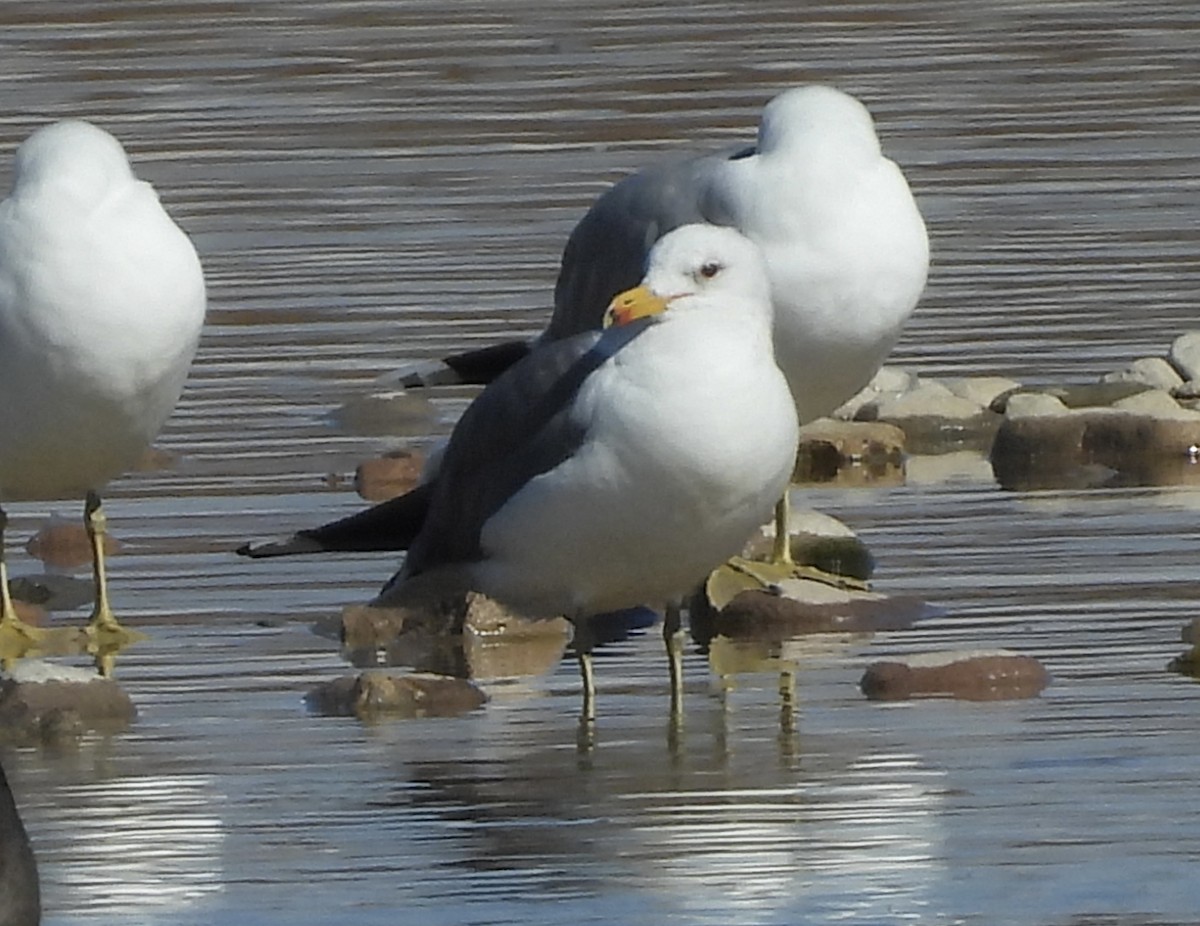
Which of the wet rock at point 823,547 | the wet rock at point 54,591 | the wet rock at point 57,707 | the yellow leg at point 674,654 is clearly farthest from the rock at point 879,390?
the wet rock at point 57,707

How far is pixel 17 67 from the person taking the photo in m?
17.2

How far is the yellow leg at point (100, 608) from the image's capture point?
7703mm

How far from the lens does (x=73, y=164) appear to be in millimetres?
8047

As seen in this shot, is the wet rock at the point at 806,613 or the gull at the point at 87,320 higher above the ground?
the gull at the point at 87,320

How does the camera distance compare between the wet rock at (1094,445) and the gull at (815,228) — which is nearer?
the gull at (815,228)

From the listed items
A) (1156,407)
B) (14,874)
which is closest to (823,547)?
(1156,407)

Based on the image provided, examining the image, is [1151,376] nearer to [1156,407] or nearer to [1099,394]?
[1099,394]

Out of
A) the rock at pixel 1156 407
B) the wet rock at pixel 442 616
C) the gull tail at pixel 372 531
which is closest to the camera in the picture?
the wet rock at pixel 442 616

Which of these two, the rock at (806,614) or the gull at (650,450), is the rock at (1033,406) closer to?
the rock at (806,614)

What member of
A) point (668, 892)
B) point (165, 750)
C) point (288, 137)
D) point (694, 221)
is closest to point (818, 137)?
point (694, 221)

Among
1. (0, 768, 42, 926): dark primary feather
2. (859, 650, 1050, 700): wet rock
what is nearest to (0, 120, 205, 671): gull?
(859, 650, 1050, 700): wet rock

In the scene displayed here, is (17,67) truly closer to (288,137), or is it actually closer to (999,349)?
(288,137)

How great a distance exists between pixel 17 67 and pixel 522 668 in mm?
10226

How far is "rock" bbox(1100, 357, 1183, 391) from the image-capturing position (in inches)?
381
